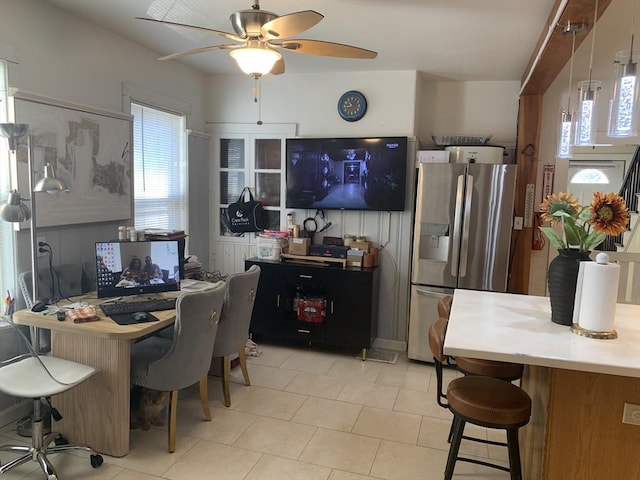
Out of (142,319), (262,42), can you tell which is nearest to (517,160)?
(262,42)

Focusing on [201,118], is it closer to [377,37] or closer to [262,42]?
[377,37]

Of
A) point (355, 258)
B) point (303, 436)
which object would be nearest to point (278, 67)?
point (355, 258)

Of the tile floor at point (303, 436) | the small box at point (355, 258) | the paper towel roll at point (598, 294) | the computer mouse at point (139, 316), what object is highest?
the paper towel roll at point (598, 294)

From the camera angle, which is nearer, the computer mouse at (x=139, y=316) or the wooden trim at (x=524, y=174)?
the computer mouse at (x=139, y=316)

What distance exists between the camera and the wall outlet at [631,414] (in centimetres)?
169

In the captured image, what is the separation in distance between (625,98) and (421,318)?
110 inches

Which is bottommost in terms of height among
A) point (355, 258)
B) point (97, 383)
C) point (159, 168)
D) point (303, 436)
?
point (303, 436)

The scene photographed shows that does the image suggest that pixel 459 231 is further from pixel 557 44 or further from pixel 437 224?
pixel 557 44

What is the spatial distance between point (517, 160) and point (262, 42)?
9.71ft

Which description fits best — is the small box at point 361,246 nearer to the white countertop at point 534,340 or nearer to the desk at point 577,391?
the white countertop at point 534,340

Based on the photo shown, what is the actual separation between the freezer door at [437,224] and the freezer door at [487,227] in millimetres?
81

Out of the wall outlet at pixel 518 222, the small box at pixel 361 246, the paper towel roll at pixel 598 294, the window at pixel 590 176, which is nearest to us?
the paper towel roll at pixel 598 294

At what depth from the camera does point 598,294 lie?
6.02 feet

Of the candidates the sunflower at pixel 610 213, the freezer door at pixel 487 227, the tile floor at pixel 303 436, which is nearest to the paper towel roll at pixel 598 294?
the sunflower at pixel 610 213
